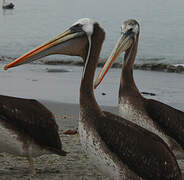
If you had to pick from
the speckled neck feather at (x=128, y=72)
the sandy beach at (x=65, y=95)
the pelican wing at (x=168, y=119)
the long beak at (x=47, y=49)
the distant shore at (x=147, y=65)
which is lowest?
the distant shore at (x=147, y=65)

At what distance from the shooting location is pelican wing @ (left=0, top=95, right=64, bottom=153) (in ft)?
16.3

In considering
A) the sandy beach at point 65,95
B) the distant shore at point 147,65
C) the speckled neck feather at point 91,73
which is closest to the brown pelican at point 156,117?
the sandy beach at point 65,95

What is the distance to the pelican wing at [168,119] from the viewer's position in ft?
18.2

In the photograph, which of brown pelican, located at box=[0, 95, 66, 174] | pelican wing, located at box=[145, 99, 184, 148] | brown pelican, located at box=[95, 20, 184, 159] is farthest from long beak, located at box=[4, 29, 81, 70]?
pelican wing, located at box=[145, 99, 184, 148]

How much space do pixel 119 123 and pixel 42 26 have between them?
97.6 ft

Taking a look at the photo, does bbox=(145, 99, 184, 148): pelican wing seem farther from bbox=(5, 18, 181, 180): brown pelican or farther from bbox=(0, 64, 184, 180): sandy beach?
bbox=(5, 18, 181, 180): brown pelican

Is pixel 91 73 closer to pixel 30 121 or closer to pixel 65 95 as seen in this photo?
pixel 30 121

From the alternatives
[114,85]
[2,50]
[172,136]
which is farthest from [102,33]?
[2,50]

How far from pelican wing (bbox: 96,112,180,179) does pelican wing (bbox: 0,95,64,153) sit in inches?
43.2

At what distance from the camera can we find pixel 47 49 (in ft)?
13.9

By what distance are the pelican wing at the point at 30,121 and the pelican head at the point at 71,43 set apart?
0.87m

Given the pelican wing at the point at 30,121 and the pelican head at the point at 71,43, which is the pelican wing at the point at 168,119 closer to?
the pelican wing at the point at 30,121

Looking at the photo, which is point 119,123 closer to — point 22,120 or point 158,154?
point 158,154

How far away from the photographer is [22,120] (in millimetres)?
5008
